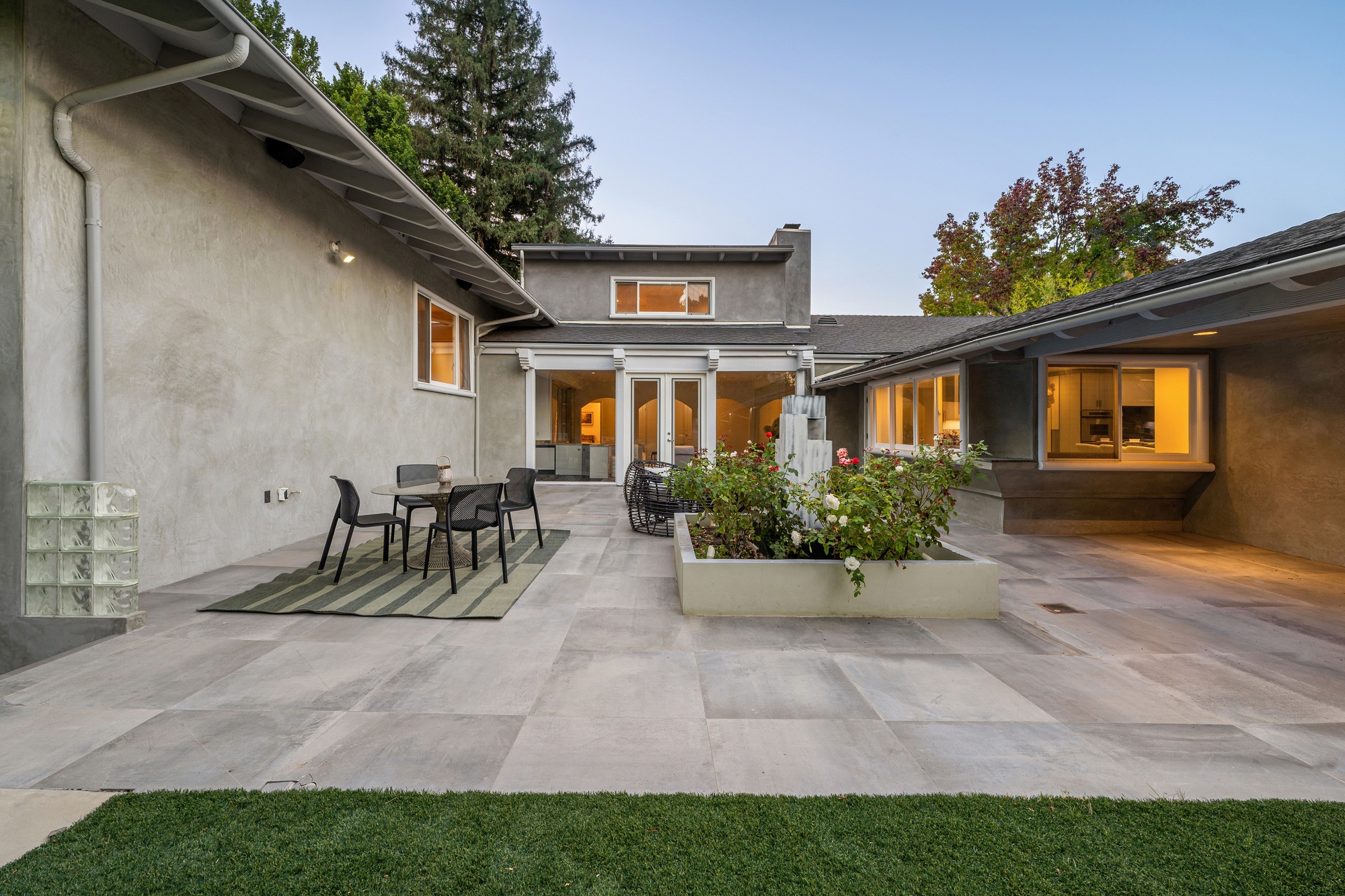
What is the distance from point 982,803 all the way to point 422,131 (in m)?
26.0

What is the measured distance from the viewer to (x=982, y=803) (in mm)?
1853

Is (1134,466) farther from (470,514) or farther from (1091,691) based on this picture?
(470,514)

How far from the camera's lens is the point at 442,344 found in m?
9.37

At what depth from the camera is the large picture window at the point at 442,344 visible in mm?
8508

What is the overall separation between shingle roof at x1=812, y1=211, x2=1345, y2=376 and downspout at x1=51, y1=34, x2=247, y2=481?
20.5ft

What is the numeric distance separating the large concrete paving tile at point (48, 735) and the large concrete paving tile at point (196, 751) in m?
0.06

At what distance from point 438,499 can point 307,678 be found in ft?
6.47

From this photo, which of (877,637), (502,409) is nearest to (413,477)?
(877,637)

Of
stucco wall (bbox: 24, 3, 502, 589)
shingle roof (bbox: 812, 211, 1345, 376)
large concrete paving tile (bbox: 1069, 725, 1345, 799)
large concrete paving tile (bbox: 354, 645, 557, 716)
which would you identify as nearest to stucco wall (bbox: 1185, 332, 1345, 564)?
shingle roof (bbox: 812, 211, 1345, 376)

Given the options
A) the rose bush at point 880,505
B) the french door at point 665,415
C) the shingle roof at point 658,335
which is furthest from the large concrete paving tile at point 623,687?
the shingle roof at point 658,335

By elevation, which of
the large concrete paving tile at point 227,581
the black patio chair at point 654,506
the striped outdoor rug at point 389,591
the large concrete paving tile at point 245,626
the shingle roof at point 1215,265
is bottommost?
the large concrete paving tile at point 245,626

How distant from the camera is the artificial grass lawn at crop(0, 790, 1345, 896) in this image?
1515 millimetres

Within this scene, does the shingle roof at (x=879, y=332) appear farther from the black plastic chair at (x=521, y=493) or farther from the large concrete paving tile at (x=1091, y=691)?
the large concrete paving tile at (x=1091, y=691)

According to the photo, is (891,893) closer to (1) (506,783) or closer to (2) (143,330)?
(1) (506,783)
